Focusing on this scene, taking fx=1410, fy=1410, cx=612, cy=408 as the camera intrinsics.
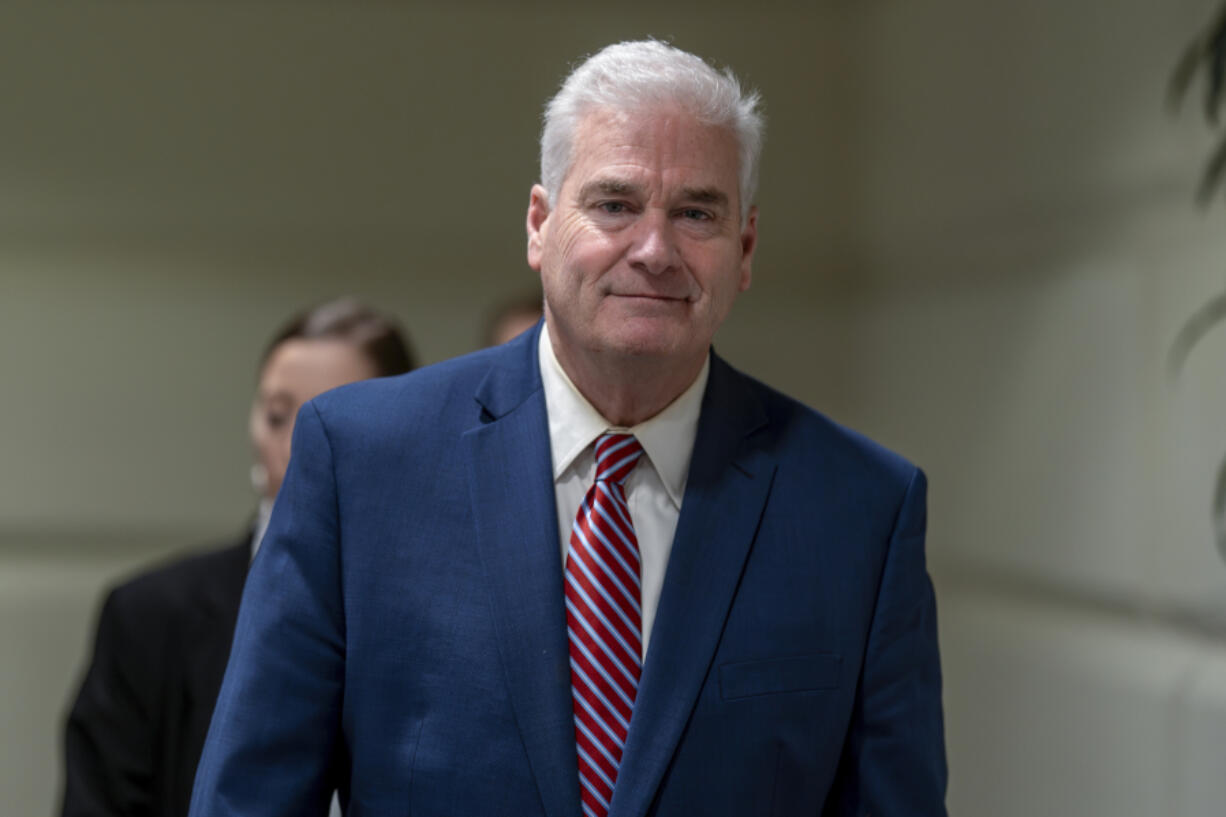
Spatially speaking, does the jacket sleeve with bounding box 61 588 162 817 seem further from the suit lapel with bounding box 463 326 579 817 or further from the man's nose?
the man's nose

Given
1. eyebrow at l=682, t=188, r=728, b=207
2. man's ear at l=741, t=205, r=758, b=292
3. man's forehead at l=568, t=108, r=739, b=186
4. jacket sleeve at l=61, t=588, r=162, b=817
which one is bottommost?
jacket sleeve at l=61, t=588, r=162, b=817

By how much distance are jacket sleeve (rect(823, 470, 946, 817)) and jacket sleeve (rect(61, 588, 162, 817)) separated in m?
1.26

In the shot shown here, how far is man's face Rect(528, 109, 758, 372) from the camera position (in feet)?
4.52

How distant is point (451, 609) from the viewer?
138 centimetres

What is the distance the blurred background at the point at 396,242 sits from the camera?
11.5ft

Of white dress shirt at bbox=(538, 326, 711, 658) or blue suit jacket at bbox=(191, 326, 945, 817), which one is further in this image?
white dress shirt at bbox=(538, 326, 711, 658)

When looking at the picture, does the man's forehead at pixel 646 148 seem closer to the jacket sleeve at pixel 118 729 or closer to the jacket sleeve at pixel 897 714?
the jacket sleeve at pixel 897 714

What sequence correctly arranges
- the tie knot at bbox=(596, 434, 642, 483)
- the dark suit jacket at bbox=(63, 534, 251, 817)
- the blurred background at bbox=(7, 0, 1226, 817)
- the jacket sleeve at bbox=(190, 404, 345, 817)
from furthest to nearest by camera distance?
the blurred background at bbox=(7, 0, 1226, 817) → the dark suit jacket at bbox=(63, 534, 251, 817) → the tie knot at bbox=(596, 434, 642, 483) → the jacket sleeve at bbox=(190, 404, 345, 817)

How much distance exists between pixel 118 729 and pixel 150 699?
0.07m

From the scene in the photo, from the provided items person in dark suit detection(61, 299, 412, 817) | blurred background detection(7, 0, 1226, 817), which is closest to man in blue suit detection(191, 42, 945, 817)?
person in dark suit detection(61, 299, 412, 817)

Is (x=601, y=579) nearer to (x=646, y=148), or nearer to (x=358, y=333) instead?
(x=646, y=148)

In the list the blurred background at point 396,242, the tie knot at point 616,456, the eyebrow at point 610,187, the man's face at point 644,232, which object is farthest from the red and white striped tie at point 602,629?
the blurred background at point 396,242

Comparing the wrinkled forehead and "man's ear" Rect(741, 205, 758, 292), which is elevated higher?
the wrinkled forehead

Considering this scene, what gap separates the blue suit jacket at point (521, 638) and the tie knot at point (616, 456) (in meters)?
0.07
